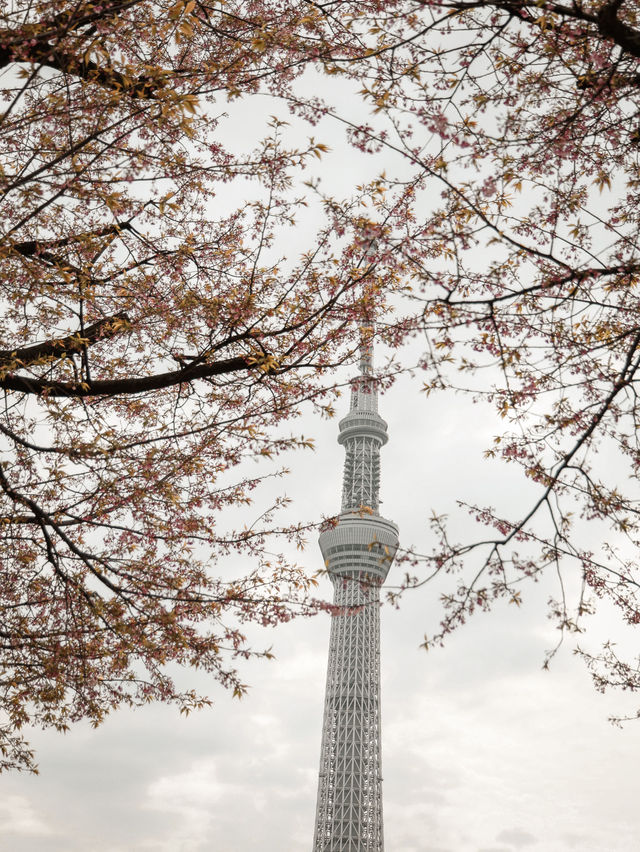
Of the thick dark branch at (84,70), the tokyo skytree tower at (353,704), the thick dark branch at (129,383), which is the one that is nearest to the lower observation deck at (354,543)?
the tokyo skytree tower at (353,704)

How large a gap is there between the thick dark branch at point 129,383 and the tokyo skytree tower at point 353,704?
179 feet

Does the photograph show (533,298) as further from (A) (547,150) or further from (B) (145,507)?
(B) (145,507)

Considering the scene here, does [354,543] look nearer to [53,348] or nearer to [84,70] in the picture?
[53,348]

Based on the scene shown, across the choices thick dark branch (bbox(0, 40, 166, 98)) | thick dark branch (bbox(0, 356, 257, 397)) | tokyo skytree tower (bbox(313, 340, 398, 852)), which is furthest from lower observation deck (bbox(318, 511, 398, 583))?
thick dark branch (bbox(0, 40, 166, 98))

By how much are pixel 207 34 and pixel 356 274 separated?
351cm

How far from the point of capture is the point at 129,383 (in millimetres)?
7668

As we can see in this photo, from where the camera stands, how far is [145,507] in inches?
326

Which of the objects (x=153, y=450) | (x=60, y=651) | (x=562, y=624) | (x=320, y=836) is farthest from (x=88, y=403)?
(x=320, y=836)

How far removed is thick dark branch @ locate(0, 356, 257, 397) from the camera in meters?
7.33

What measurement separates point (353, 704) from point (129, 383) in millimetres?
65975

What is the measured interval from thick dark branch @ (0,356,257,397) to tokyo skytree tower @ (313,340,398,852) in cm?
5466

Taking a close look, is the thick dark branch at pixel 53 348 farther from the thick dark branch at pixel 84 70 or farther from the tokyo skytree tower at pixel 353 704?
the tokyo skytree tower at pixel 353 704

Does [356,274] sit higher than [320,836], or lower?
higher

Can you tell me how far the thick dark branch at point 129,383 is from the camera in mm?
7328
